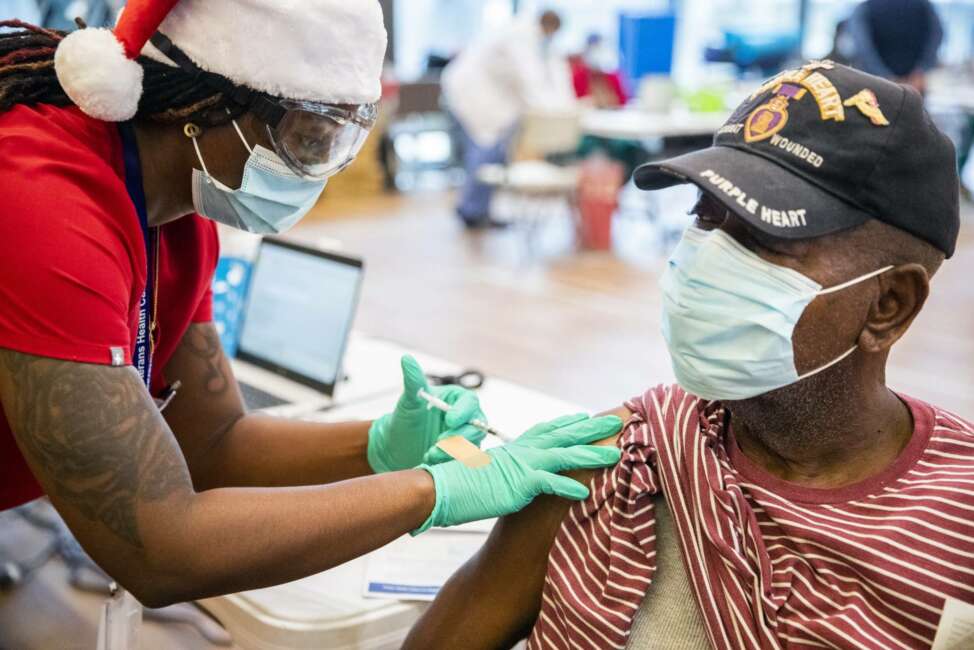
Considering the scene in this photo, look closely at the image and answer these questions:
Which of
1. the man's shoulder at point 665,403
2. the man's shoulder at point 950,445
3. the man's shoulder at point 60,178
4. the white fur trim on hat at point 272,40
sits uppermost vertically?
the white fur trim on hat at point 272,40

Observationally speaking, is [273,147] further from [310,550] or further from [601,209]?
[601,209]

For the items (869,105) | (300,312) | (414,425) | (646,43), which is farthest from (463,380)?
(646,43)

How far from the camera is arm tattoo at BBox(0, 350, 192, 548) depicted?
3.29 feet

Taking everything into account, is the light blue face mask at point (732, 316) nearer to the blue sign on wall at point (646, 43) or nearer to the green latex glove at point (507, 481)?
the green latex glove at point (507, 481)

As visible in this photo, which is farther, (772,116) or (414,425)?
(414,425)

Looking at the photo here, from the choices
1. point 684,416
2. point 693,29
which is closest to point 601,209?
point 684,416

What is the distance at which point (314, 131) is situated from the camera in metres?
1.26

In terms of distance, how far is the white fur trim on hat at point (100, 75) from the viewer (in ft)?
3.61

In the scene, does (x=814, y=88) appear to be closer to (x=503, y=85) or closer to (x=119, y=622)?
(x=119, y=622)

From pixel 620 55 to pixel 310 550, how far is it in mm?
8538

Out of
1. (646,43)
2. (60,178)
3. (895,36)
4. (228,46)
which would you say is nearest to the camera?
(60,178)

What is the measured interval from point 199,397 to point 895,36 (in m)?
5.80

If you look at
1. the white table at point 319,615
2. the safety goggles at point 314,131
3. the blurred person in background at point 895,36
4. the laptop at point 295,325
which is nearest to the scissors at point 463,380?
the laptop at point 295,325

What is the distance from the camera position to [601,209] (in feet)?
20.2
